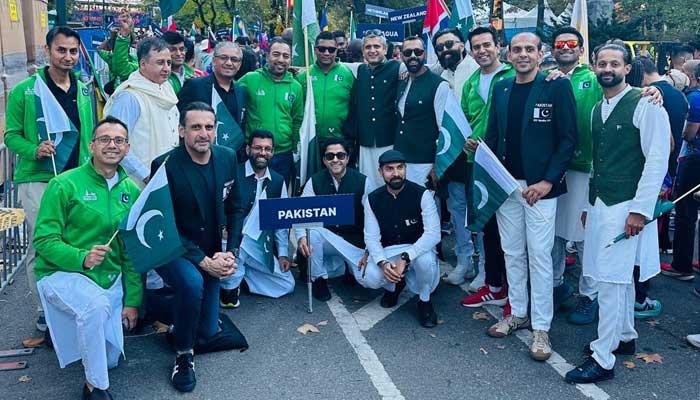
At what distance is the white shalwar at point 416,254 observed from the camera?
19.6 ft

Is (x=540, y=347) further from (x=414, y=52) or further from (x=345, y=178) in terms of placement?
(x=414, y=52)

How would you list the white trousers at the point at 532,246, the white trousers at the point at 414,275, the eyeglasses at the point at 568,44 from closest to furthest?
the white trousers at the point at 532,246 → the white trousers at the point at 414,275 → the eyeglasses at the point at 568,44

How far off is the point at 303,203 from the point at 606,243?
233 centimetres

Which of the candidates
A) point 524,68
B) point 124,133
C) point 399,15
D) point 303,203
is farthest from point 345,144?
point 399,15

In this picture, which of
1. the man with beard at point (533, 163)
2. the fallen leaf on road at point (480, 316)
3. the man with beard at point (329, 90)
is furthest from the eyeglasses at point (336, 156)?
the fallen leaf on road at point (480, 316)

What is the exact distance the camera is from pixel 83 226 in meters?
4.53

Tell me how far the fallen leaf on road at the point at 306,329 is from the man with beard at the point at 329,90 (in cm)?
225

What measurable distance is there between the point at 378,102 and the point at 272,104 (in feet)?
3.47

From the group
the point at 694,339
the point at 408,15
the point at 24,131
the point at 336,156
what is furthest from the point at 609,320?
the point at 408,15

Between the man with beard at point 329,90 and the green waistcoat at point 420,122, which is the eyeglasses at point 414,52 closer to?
the green waistcoat at point 420,122

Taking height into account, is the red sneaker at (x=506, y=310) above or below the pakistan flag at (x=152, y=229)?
below

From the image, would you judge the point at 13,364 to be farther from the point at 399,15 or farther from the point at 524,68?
the point at 399,15

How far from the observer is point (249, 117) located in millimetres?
7168

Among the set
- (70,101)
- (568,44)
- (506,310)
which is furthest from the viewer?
(568,44)
